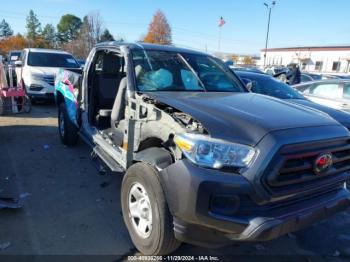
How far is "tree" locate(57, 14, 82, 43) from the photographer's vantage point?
84.6 meters

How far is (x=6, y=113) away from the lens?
8.92 meters

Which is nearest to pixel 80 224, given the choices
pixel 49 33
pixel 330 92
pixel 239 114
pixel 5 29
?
pixel 239 114

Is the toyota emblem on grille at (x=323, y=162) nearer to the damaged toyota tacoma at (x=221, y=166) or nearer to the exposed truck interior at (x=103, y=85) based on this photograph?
the damaged toyota tacoma at (x=221, y=166)

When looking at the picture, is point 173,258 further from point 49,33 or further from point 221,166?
point 49,33

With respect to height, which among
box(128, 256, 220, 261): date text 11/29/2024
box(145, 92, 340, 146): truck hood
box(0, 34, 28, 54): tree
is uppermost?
box(0, 34, 28, 54): tree

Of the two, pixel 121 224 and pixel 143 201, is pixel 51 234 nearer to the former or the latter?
pixel 121 224

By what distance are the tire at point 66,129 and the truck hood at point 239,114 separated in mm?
2896

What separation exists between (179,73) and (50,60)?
8.38 meters

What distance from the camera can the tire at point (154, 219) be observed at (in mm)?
2574

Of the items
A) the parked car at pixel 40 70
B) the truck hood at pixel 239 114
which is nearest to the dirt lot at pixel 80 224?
the truck hood at pixel 239 114

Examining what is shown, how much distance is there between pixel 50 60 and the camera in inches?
431

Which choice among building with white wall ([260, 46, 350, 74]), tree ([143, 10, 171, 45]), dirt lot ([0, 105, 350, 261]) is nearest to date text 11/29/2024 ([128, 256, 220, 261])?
dirt lot ([0, 105, 350, 261])

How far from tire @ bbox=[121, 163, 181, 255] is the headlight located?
1.47 ft

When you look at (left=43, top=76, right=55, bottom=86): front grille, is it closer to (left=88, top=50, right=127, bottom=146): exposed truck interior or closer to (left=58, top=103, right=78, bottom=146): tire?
(left=58, top=103, right=78, bottom=146): tire
